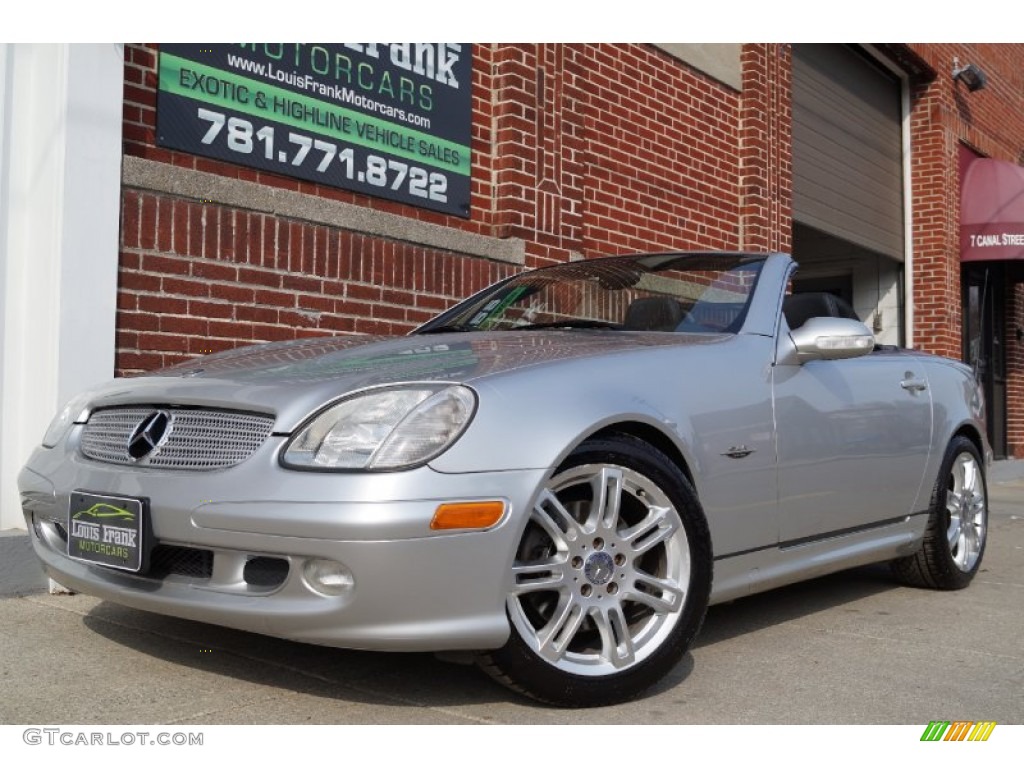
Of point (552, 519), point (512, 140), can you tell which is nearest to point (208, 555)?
point (552, 519)

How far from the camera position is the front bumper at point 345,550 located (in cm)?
257

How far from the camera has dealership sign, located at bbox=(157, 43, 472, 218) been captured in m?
5.23

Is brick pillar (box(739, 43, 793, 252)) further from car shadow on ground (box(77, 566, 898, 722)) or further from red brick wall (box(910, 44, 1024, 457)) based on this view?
car shadow on ground (box(77, 566, 898, 722))

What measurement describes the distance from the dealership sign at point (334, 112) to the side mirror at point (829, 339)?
298 cm

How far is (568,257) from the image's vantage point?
289 inches

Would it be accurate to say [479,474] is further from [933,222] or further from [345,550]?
[933,222]

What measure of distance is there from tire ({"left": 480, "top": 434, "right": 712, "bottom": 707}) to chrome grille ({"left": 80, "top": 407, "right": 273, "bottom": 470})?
76cm

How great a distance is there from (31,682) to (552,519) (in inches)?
59.2

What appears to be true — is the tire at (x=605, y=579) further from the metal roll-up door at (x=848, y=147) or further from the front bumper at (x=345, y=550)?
the metal roll-up door at (x=848, y=147)

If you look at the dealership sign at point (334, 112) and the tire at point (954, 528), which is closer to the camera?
the tire at point (954, 528)

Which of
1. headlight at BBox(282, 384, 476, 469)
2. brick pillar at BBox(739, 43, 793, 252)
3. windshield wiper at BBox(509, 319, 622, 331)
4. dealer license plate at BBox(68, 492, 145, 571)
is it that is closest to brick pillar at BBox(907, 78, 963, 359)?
brick pillar at BBox(739, 43, 793, 252)

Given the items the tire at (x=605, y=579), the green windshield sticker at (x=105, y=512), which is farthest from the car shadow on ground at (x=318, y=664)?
the green windshield sticker at (x=105, y=512)

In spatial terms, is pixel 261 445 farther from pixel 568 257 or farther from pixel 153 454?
pixel 568 257

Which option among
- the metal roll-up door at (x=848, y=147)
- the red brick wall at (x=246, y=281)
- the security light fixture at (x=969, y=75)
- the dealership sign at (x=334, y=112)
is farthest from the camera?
the security light fixture at (x=969, y=75)
